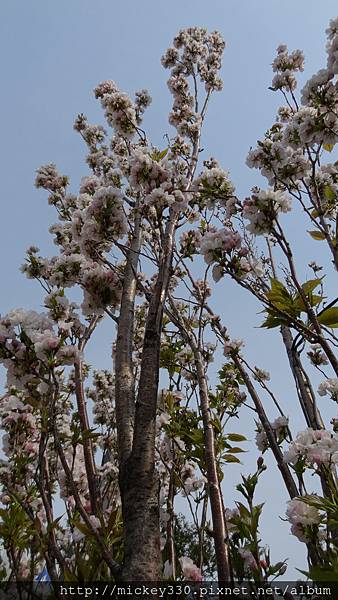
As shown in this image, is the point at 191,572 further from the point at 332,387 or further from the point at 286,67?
the point at 286,67

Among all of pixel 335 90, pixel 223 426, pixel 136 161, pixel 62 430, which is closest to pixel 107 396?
pixel 62 430

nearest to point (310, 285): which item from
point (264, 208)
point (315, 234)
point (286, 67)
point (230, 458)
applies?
point (264, 208)

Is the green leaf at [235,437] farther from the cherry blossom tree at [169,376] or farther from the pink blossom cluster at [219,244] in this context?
the pink blossom cluster at [219,244]

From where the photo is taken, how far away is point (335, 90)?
2.58 meters

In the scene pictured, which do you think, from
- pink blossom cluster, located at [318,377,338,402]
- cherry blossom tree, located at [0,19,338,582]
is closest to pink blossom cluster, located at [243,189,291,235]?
cherry blossom tree, located at [0,19,338,582]

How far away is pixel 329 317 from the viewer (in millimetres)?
2375

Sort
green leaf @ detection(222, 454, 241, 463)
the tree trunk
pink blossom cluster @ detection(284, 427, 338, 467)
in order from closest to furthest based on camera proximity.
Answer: the tree trunk
pink blossom cluster @ detection(284, 427, 338, 467)
green leaf @ detection(222, 454, 241, 463)

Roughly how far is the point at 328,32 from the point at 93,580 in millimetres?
3551

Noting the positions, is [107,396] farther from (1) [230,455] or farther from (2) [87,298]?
(2) [87,298]

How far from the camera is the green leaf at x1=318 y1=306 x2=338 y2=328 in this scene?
2342mm

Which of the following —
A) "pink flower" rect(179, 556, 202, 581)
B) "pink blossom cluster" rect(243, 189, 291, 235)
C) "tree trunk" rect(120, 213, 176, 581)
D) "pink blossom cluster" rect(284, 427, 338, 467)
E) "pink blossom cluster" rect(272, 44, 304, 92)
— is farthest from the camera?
"pink blossom cluster" rect(272, 44, 304, 92)

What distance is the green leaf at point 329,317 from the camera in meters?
2.34

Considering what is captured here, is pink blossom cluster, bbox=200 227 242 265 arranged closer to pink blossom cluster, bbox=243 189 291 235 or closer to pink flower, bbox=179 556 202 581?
pink blossom cluster, bbox=243 189 291 235

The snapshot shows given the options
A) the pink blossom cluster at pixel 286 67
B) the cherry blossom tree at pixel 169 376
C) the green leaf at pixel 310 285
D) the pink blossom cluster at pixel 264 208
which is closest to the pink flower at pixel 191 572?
the cherry blossom tree at pixel 169 376
